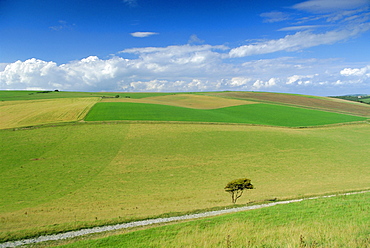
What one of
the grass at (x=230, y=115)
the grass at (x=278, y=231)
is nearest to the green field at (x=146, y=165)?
the grass at (x=230, y=115)

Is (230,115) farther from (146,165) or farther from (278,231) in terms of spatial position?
(278,231)

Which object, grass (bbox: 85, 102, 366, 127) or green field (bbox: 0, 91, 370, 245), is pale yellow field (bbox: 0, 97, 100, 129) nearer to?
green field (bbox: 0, 91, 370, 245)

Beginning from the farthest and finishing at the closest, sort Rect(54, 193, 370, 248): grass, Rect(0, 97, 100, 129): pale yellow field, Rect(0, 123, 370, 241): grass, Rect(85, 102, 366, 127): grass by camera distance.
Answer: Rect(85, 102, 366, 127): grass
Rect(0, 97, 100, 129): pale yellow field
Rect(0, 123, 370, 241): grass
Rect(54, 193, 370, 248): grass

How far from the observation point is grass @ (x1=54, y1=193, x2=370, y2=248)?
28.3 ft

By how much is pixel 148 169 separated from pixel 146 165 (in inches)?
54.4

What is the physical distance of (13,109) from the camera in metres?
63.2

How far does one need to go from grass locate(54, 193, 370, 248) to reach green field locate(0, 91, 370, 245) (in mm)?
6508

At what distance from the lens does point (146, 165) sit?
32.0 m

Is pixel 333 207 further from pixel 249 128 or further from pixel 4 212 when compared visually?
pixel 249 128

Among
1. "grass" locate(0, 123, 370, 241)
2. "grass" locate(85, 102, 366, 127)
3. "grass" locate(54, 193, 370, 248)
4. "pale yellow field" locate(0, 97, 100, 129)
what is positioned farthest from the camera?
"grass" locate(85, 102, 366, 127)

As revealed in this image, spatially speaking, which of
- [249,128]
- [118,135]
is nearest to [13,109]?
[118,135]

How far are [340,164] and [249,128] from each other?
849 inches

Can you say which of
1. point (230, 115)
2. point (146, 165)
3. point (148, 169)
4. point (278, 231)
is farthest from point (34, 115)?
point (278, 231)

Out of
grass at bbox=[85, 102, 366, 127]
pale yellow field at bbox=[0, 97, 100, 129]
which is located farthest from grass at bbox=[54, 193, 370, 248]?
pale yellow field at bbox=[0, 97, 100, 129]
